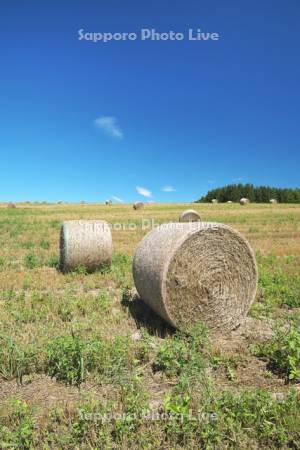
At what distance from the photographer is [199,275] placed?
659 centimetres

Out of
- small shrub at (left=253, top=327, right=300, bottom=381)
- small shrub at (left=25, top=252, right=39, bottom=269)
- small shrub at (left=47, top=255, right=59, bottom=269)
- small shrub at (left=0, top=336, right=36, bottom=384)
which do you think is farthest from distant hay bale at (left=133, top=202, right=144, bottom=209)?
small shrub at (left=0, top=336, right=36, bottom=384)

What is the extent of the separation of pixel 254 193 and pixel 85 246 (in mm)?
91806

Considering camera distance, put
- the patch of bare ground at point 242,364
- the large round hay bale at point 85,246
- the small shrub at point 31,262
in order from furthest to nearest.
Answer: the small shrub at point 31,262 < the large round hay bale at point 85,246 < the patch of bare ground at point 242,364

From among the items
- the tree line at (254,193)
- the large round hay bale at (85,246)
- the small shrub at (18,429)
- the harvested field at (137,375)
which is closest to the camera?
the small shrub at (18,429)

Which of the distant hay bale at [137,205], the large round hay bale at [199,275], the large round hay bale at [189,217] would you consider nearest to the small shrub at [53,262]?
the large round hay bale at [199,275]

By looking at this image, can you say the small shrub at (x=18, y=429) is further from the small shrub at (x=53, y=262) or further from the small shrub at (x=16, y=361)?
the small shrub at (x=53, y=262)

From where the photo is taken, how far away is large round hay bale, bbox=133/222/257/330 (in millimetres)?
6289

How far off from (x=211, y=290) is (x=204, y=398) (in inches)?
101

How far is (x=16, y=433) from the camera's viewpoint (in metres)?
3.60

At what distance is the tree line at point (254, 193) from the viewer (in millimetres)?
92875

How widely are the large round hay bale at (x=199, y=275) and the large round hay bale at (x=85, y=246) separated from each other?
3580 mm

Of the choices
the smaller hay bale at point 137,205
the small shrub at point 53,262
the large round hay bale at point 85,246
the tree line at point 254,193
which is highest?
the tree line at point 254,193

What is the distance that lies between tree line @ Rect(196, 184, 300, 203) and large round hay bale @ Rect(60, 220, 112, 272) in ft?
280

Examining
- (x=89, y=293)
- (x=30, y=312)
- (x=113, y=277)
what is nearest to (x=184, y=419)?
(x=30, y=312)
